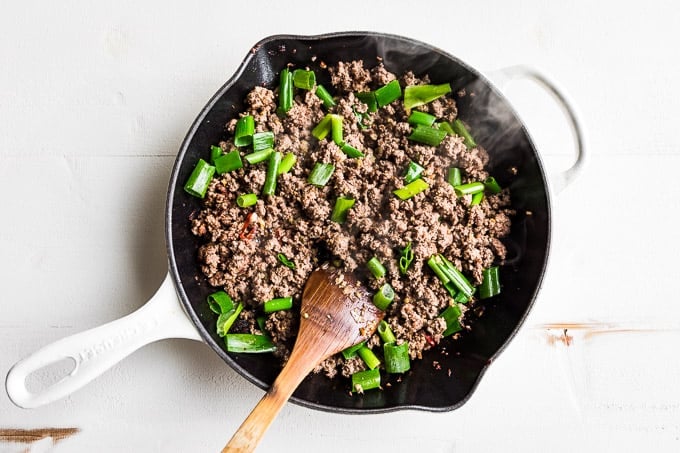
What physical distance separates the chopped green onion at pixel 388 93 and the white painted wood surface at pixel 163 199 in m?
0.26

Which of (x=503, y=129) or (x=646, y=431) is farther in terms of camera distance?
(x=646, y=431)

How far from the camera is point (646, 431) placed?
6.34 feet

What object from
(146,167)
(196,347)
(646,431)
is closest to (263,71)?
(146,167)

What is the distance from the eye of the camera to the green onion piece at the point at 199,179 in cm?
174

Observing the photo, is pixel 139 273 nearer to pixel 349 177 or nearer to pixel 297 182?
pixel 297 182

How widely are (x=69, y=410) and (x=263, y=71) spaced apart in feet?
3.87

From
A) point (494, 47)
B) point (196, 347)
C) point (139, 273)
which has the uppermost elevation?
point (494, 47)

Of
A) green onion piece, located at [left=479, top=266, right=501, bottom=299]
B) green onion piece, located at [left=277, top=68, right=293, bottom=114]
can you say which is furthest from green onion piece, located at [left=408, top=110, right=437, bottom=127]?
green onion piece, located at [left=479, top=266, right=501, bottom=299]

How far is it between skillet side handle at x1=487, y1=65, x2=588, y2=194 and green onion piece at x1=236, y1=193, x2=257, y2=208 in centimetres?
76

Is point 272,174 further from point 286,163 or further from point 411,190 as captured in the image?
point 411,190

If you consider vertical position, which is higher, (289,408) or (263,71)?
(263,71)

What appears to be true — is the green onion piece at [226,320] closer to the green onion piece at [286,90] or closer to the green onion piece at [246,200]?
the green onion piece at [246,200]

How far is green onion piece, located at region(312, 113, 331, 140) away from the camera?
5.92ft

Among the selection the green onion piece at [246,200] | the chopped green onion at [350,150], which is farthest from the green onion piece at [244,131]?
the chopped green onion at [350,150]
